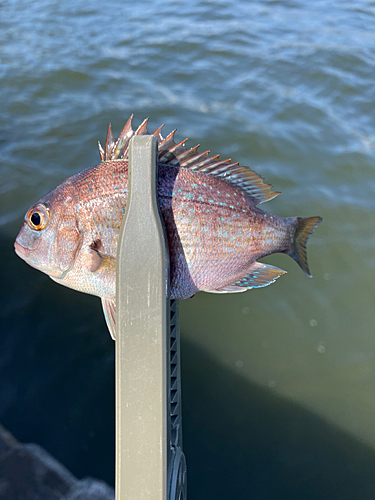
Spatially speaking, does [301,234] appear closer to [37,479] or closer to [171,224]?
[171,224]

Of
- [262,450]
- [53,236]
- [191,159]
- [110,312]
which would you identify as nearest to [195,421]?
[262,450]

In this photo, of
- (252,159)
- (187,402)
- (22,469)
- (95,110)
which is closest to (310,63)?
(252,159)

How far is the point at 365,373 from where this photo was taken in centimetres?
228

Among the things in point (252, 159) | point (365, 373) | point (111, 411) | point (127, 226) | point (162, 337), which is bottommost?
point (111, 411)

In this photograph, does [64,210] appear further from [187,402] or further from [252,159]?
[252,159]

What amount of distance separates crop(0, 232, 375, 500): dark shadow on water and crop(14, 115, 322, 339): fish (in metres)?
1.05

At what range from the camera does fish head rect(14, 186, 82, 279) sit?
137 cm

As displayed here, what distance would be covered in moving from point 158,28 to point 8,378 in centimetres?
574

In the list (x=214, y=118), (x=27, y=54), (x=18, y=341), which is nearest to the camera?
(x=18, y=341)

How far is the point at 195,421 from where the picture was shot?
7.01 ft

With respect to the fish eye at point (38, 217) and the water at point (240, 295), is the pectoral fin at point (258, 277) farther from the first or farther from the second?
the water at point (240, 295)

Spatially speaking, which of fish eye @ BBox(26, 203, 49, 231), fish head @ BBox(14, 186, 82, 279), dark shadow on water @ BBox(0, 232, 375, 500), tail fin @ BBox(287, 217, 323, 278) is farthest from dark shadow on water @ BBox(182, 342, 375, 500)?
fish eye @ BBox(26, 203, 49, 231)

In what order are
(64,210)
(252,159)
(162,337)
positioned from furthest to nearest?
1. (252,159)
2. (64,210)
3. (162,337)

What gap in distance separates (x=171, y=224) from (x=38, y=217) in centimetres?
56
